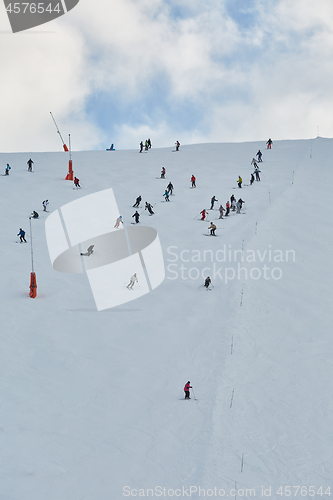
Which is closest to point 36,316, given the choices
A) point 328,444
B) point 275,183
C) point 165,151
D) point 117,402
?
point 117,402

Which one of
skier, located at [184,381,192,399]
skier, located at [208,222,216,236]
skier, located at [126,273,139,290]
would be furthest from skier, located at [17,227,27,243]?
skier, located at [184,381,192,399]

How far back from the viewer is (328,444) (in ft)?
43.0

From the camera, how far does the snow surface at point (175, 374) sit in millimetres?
11805

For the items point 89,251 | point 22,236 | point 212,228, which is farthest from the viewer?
point 212,228

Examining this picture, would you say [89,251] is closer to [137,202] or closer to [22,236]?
[22,236]

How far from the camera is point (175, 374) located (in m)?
15.9

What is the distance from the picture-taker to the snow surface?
1180 centimetres

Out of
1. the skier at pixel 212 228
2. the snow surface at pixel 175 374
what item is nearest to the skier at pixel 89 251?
the snow surface at pixel 175 374

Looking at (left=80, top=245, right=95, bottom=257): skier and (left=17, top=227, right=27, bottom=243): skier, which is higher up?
(left=17, top=227, right=27, bottom=243): skier

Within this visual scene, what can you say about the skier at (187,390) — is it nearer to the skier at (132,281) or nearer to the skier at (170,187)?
the skier at (132,281)

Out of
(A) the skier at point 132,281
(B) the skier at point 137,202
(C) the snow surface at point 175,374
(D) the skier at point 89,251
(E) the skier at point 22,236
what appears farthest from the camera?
(B) the skier at point 137,202

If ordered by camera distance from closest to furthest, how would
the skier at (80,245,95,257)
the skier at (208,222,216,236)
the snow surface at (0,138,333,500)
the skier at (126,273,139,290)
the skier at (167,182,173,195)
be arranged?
the snow surface at (0,138,333,500) < the skier at (126,273,139,290) < the skier at (80,245,95,257) < the skier at (208,222,216,236) < the skier at (167,182,173,195)

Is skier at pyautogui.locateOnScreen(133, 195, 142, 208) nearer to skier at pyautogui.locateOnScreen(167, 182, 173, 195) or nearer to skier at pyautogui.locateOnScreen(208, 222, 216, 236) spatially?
skier at pyautogui.locateOnScreen(167, 182, 173, 195)

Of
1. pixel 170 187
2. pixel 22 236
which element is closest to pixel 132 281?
pixel 22 236
